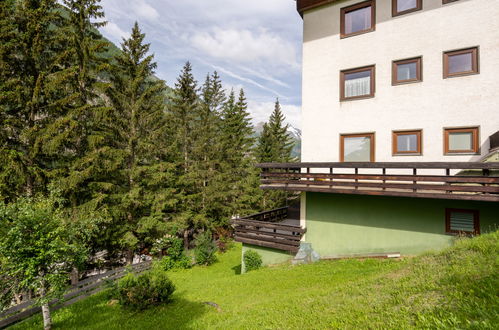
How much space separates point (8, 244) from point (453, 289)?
1181 centimetres

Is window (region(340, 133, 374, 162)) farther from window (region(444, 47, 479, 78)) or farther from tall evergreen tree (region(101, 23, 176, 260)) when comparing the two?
tall evergreen tree (region(101, 23, 176, 260))

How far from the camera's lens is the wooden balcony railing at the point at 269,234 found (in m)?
12.4

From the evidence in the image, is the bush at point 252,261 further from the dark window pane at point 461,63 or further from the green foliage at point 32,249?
the dark window pane at point 461,63

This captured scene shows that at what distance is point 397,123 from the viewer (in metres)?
11.3

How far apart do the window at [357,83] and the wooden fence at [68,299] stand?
48.9 feet

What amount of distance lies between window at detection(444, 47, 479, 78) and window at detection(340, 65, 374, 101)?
2.97 m

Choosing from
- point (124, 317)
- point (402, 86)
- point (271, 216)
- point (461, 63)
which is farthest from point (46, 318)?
point (461, 63)

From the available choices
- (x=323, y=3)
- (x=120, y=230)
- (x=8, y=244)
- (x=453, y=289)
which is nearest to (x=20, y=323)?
(x=8, y=244)

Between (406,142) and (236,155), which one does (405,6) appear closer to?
(406,142)

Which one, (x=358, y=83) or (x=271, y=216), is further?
(x=271, y=216)

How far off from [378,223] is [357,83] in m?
7.09

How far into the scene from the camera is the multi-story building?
966 cm

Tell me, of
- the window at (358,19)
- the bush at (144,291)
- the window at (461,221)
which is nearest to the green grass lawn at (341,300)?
the bush at (144,291)

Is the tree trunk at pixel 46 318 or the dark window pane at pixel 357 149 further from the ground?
the dark window pane at pixel 357 149
